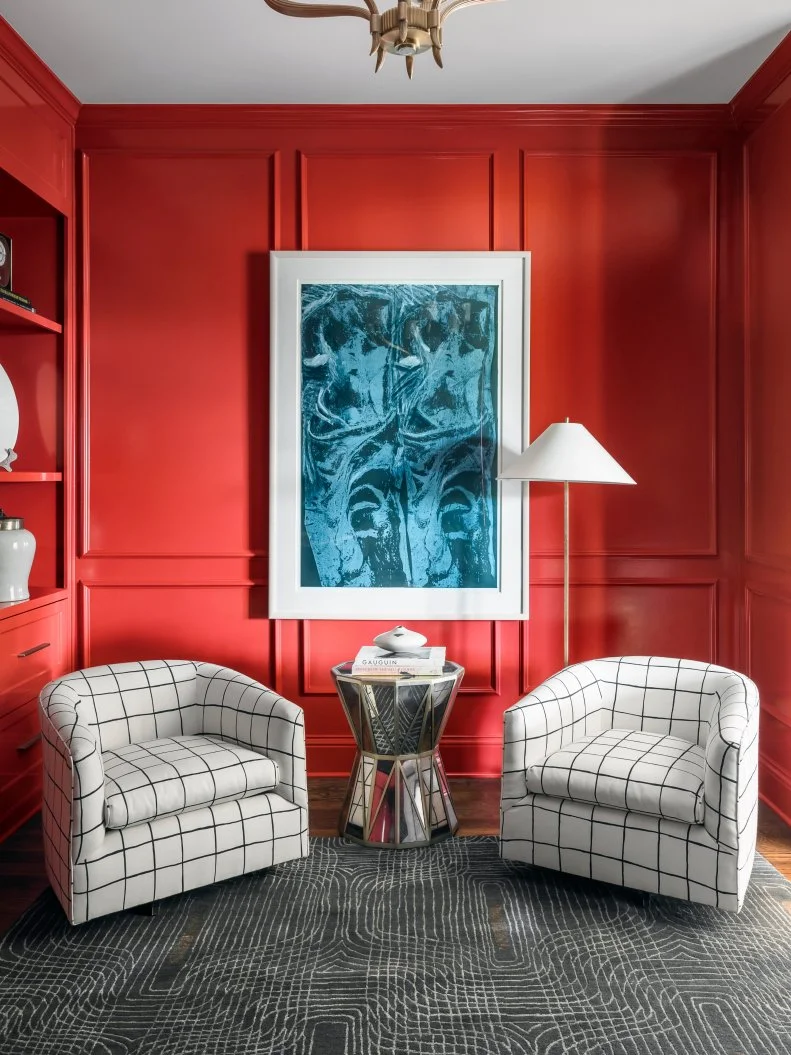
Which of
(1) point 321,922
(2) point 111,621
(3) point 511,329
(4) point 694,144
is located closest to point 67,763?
(1) point 321,922

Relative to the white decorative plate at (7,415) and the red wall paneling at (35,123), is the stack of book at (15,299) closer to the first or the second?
the white decorative plate at (7,415)

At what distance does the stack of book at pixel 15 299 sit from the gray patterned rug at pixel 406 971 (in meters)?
2.04

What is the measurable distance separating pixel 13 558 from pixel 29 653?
37 centimetres

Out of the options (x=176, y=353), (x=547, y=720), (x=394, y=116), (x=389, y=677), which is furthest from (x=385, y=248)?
(x=547, y=720)

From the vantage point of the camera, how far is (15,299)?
294 centimetres

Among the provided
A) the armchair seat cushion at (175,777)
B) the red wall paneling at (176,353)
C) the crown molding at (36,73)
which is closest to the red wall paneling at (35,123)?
the crown molding at (36,73)

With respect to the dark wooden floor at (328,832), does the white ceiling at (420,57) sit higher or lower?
higher

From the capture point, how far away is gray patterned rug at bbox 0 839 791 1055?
5.92ft

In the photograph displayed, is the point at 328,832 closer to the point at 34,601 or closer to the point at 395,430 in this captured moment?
the point at 34,601

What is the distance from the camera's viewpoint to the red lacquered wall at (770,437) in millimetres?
2934

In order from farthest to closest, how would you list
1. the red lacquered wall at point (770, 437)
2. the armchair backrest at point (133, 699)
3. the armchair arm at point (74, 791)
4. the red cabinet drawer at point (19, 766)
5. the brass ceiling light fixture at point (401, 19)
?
the red lacquered wall at point (770, 437) → the red cabinet drawer at point (19, 766) → the armchair backrest at point (133, 699) → the armchair arm at point (74, 791) → the brass ceiling light fixture at point (401, 19)

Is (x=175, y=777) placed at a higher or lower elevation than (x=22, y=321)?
lower

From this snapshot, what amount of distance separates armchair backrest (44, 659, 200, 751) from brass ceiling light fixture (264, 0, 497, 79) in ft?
6.55

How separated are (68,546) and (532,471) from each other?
1.90 m
